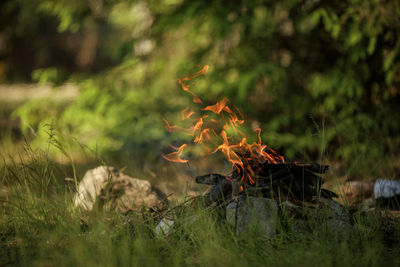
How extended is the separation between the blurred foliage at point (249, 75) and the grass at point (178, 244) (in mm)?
2691

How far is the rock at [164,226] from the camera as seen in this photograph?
2.44 meters

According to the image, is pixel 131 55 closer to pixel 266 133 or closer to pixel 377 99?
pixel 266 133

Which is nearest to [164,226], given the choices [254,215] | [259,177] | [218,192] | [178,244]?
[178,244]

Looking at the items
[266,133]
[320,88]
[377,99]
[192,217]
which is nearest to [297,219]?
[192,217]

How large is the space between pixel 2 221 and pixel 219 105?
188cm

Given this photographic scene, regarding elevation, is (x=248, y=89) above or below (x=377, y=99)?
above

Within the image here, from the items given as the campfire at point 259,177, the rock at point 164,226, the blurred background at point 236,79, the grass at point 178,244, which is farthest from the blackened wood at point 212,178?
the blurred background at point 236,79

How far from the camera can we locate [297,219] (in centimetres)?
257

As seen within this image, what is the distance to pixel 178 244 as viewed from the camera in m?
2.27

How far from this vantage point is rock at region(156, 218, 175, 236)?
244 centimetres

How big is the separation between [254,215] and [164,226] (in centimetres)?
65

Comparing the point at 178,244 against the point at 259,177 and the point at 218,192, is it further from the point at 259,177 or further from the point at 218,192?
the point at 259,177

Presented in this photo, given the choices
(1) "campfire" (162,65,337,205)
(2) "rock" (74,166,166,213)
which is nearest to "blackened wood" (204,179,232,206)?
(1) "campfire" (162,65,337,205)

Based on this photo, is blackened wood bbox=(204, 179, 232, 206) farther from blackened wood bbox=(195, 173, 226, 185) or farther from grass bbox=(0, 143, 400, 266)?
grass bbox=(0, 143, 400, 266)
